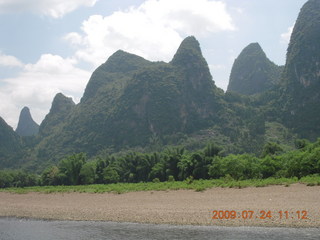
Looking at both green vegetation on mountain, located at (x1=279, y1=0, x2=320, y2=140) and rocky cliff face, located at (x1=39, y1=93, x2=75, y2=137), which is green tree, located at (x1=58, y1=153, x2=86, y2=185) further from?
rocky cliff face, located at (x1=39, y1=93, x2=75, y2=137)

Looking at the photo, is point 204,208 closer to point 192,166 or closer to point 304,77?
point 192,166

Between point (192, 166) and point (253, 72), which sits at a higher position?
point (253, 72)

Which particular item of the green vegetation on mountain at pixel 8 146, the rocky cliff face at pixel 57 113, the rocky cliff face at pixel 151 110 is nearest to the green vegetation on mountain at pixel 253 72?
the rocky cliff face at pixel 151 110

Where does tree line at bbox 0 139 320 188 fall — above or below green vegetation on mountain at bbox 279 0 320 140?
below

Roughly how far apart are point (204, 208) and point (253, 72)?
161 meters

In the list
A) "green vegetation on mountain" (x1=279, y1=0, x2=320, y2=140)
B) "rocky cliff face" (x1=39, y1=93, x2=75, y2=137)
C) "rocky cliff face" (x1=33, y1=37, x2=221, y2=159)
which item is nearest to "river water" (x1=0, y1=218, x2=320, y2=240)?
"green vegetation on mountain" (x1=279, y1=0, x2=320, y2=140)

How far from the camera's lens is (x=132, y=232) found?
16219mm

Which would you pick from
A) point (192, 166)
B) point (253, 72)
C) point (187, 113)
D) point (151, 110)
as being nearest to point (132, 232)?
point (192, 166)

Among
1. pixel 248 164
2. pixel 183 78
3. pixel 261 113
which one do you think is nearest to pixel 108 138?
pixel 183 78

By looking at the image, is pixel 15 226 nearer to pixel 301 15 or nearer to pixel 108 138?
pixel 108 138

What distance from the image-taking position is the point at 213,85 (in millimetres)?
136500

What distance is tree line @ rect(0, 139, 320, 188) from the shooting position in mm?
32594

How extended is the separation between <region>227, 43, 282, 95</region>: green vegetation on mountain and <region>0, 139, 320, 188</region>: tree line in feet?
406

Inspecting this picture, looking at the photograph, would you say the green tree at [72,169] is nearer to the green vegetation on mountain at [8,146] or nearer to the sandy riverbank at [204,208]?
the sandy riverbank at [204,208]
